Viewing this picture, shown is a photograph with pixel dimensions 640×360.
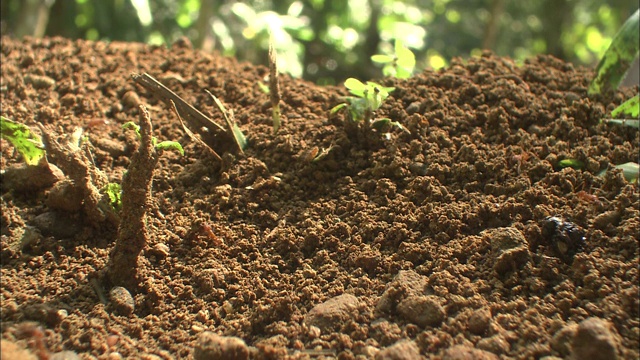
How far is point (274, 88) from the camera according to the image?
2104 millimetres

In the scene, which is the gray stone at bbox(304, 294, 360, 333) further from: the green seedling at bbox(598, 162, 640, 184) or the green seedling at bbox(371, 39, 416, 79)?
the green seedling at bbox(371, 39, 416, 79)

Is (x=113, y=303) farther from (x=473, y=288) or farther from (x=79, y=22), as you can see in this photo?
(x=79, y=22)

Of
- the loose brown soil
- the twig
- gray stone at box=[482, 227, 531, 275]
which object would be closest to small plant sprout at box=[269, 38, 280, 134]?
the loose brown soil

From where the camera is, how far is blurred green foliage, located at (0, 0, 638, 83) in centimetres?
440

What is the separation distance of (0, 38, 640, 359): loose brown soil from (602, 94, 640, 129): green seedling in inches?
1.2

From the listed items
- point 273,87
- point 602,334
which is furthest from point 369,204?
point 602,334

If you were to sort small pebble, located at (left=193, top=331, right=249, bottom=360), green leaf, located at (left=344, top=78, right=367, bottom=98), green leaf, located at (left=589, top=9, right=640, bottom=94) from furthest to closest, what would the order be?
green leaf, located at (left=589, top=9, right=640, bottom=94) < green leaf, located at (left=344, top=78, right=367, bottom=98) < small pebble, located at (left=193, top=331, right=249, bottom=360)

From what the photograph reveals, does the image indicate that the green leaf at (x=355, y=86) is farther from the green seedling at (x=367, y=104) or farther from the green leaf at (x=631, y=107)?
the green leaf at (x=631, y=107)

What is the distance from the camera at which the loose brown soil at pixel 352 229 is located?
4.58 ft

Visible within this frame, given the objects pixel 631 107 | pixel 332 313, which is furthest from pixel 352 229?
pixel 631 107

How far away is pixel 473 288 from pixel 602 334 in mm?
329

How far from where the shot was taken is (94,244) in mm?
→ 1706

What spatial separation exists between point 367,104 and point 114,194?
34.9 inches

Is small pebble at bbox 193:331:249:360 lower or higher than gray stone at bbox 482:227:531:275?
lower
